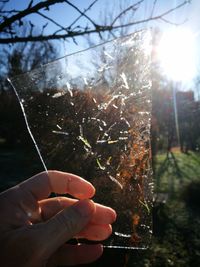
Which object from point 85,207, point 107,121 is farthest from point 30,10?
point 85,207

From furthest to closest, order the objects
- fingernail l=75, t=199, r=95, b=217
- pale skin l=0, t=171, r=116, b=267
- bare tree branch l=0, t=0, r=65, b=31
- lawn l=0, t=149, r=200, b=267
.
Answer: lawn l=0, t=149, r=200, b=267, bare tree branch l=0, t=0, r=65, b=31, fingernail l=75, t=199, r=95, b=217, pale skin l=0, t=171, r=116, b=267

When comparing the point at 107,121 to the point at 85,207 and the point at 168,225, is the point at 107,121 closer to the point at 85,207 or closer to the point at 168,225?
the point at 85,207

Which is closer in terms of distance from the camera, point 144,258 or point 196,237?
point 144,258

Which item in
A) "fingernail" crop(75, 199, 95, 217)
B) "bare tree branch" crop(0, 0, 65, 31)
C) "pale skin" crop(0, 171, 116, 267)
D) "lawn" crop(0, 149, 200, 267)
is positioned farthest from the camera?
"lawn" crop(0, 149, 200, 267)

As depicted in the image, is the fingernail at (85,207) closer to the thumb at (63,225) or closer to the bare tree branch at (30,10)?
the thumb at (63,225)

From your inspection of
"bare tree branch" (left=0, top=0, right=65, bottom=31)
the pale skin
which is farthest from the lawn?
"bare tree branch" (left=0, top=0, right=65, bottom=31)

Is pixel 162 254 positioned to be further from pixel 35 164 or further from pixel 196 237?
pixel 35 164

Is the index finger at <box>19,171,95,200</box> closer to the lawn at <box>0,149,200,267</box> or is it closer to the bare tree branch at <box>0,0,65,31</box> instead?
the bare tree branch at <box>0,0,65,31</box>

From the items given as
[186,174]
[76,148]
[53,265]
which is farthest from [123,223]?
[186,174]

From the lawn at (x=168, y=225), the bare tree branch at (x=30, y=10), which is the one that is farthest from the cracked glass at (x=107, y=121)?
the lawn at (x=168, y=225)
